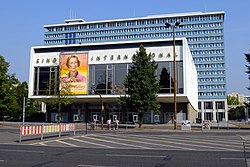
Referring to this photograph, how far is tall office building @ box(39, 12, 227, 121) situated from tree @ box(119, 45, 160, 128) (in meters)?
64.4

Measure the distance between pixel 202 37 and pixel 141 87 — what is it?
73.7m

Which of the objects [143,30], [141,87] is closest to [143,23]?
[143,30]

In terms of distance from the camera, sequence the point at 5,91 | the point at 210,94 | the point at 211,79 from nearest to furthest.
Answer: the point at 5,91
the point at 210,94
the point at 211,79

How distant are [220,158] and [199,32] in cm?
10077

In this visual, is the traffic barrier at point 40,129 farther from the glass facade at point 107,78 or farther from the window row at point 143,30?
the window row at point 143,30

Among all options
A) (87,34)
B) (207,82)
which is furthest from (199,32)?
(87,34)

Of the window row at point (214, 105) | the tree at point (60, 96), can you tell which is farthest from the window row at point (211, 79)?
the tree at point (60, 96)

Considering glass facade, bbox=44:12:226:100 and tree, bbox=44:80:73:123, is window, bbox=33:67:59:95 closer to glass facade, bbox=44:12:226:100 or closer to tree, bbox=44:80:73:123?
tree, bbox=44:80:73:123

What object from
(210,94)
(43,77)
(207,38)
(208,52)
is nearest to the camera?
(43,77)

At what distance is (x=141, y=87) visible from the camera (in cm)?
3972

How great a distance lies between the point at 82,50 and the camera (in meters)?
54.8

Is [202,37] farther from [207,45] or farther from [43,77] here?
[43,77]

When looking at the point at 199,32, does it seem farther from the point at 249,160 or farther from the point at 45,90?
the point at 249,160

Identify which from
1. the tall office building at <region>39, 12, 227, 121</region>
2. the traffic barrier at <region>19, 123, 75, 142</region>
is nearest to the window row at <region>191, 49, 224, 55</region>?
the tall office building at <region>39, 12, 227, 121</region>
